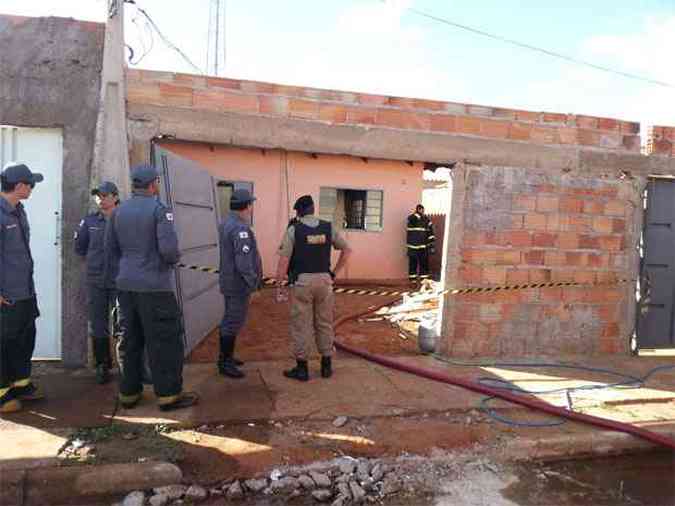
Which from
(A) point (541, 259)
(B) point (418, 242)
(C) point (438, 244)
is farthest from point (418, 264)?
(A) point (541, 259)

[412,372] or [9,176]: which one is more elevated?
[9,176]

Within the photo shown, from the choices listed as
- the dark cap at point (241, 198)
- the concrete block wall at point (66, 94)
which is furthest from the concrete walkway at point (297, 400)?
the dark cap at point (241, 198)

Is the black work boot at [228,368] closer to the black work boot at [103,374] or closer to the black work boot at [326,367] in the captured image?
the black work boot at [326,367]

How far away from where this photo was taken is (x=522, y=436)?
4.40m

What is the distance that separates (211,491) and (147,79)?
155 inches

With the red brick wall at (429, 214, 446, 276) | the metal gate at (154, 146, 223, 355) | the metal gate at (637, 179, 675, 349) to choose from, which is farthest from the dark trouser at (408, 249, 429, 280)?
the metal gate at (637, 179, 675, 349)

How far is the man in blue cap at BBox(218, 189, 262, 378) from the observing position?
5.24 meters

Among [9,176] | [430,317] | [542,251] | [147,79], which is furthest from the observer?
[430,317]

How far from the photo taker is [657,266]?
7.02 meters

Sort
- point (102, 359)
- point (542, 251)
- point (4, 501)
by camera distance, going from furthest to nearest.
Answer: point (542, 251) < point (102, 359) < point (4, 501)

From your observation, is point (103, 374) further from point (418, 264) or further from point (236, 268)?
point (418, 264)

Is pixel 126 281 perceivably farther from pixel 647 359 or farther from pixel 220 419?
pixel 647 359

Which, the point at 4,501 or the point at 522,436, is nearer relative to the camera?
the point at 4,501

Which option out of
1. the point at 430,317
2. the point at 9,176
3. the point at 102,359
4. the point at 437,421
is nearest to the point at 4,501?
the point at 102,359
